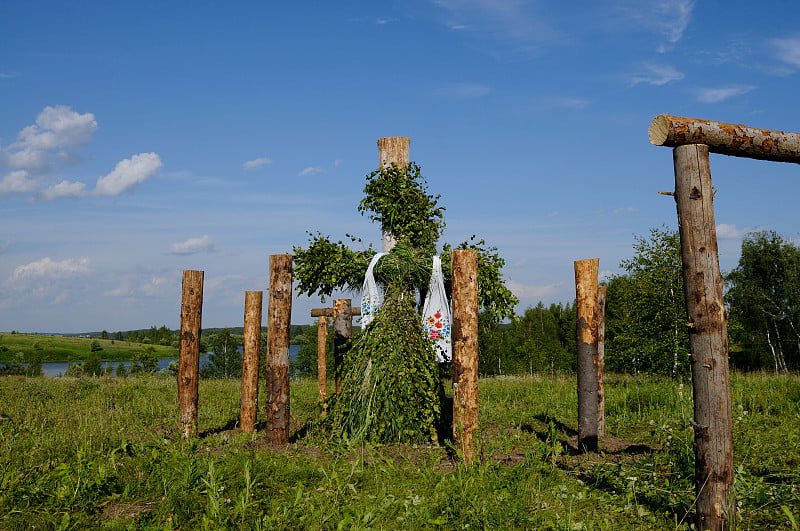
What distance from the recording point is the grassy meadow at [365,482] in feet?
18.2

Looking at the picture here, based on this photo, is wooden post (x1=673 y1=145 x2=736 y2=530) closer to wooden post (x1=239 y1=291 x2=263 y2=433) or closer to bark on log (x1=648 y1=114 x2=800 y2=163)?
bark on log (x1=648 y1=114 x2=800 y2=163)

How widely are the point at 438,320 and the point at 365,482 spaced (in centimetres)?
325

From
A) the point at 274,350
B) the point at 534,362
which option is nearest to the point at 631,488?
the point at 274,350

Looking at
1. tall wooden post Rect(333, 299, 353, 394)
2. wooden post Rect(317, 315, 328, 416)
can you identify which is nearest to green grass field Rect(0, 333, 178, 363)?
wooden post Rect(317, 315, 328, 416)

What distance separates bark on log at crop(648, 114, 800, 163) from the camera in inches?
215

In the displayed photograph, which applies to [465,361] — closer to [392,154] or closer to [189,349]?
[392,154]

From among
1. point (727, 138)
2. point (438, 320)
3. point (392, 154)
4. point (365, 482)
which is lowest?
point (365, 482)

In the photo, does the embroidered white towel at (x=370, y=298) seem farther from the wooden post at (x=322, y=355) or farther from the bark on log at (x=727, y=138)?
the bark on log at (x=727, y=138)

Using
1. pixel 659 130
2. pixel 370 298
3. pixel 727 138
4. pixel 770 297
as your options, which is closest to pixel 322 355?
pixel 370 298

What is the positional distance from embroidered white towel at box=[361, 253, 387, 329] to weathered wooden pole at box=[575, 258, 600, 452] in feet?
9.58

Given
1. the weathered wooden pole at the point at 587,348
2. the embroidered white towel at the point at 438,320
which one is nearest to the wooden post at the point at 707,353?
the weathered wooden pole at the point at 587,348

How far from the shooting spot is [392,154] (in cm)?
990

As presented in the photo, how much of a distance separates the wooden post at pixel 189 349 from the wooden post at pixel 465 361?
4.15 metres

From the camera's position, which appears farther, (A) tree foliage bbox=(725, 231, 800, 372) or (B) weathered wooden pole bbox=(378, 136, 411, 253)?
(A) tree foliage bbox=(725, 231, 800, 372)
